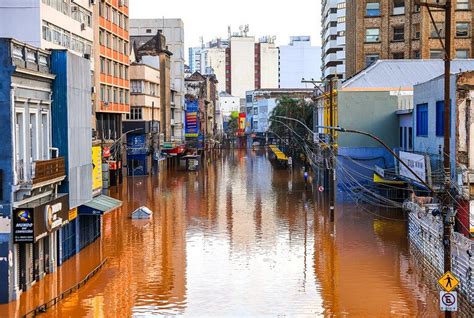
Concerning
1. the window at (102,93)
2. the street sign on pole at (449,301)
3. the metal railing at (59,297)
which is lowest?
the metal railing at (59,297)

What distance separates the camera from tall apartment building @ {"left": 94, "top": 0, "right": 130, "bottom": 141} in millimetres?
69062

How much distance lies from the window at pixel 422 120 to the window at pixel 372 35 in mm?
34500

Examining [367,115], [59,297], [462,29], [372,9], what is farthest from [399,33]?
[59,297]

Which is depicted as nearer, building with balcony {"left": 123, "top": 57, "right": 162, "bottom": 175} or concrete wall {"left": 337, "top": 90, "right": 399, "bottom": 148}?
concrete wall {"left": 337, "top": 90, "right": 399, "bottom": 148}

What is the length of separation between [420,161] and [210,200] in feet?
75.8

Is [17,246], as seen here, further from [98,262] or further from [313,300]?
[313,300]

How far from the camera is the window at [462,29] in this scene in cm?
7731

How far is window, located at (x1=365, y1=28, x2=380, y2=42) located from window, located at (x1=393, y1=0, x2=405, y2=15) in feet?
8.30

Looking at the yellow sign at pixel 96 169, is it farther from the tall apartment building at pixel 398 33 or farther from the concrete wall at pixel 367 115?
the tall apartment building at pixel 398 33

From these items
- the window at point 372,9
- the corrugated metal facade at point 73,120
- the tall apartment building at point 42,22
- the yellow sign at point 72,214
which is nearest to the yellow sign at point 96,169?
the corrugated metal facade at point 73,120

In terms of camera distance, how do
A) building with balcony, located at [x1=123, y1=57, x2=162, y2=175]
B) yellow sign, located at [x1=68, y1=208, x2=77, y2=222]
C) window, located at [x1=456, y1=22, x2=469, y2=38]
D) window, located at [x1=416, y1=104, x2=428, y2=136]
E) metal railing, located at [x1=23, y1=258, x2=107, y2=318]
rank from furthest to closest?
building with balcony, located at [x1=123, y1=57, x2=162, y2=175] < window, located at [x1=456, y1=22, x2=469, y2=38] < window, located at [x1=416, y1=104, x2=428, y2=136] < yellow sign, located at [x1=68, y1=208, x2=77, y2=222] < metal railing, located at [x1=23, y1=258, x2=107, y2=318]

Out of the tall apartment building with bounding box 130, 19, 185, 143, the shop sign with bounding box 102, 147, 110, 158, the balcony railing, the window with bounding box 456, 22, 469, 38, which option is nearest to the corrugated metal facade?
the balcony railing

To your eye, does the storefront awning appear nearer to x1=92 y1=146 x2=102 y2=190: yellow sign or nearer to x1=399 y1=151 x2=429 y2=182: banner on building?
x1=92 y1=146 x2=102 y2=190: yellow sign

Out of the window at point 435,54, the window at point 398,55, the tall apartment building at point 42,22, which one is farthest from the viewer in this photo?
the window at point 398,55
